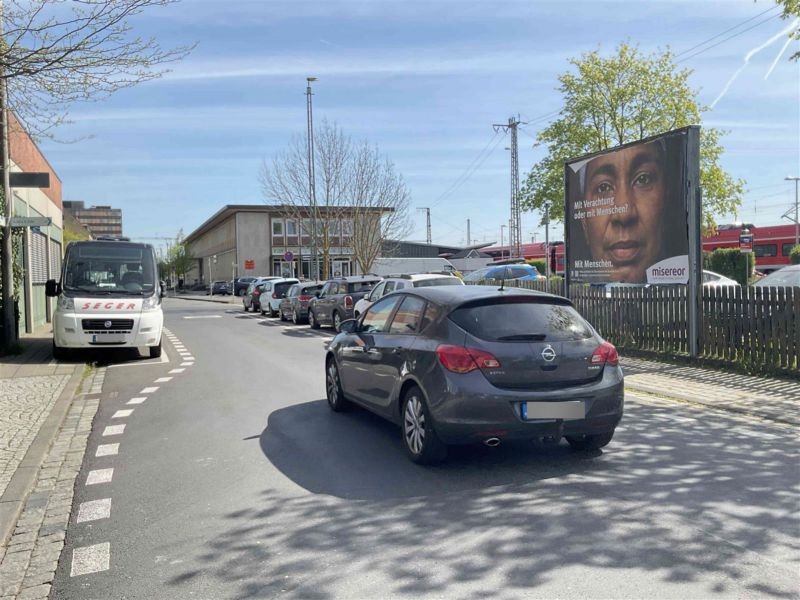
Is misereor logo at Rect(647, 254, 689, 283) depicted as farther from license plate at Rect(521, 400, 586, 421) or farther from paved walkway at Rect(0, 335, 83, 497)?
paved walkway at Rect(0, 335, 83, 497)

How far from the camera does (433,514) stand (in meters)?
4.88

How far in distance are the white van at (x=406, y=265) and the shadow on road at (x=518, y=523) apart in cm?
3553

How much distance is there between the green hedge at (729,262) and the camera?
38.8m

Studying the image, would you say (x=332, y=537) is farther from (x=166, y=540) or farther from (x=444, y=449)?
(x=444, y=449)

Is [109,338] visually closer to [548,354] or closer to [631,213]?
[631,213]

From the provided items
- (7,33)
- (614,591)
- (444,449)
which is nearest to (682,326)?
(444,449)

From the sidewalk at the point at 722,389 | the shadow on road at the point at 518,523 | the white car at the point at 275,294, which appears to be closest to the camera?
the shadow on road at the point at 518,523

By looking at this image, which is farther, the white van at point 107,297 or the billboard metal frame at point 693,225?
the white van at point 107,297

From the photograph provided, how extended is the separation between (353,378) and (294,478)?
2.07 metres

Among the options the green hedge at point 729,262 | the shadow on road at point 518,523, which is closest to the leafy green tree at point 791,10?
the shadow on road at point 518,523

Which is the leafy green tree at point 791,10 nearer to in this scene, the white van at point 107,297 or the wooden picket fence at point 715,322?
the wooden picket fence at point 715,322

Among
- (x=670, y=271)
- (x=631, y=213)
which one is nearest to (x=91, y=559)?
(x=670, y=271)

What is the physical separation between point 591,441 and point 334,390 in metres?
3.20

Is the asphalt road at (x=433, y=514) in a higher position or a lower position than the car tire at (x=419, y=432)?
lower
